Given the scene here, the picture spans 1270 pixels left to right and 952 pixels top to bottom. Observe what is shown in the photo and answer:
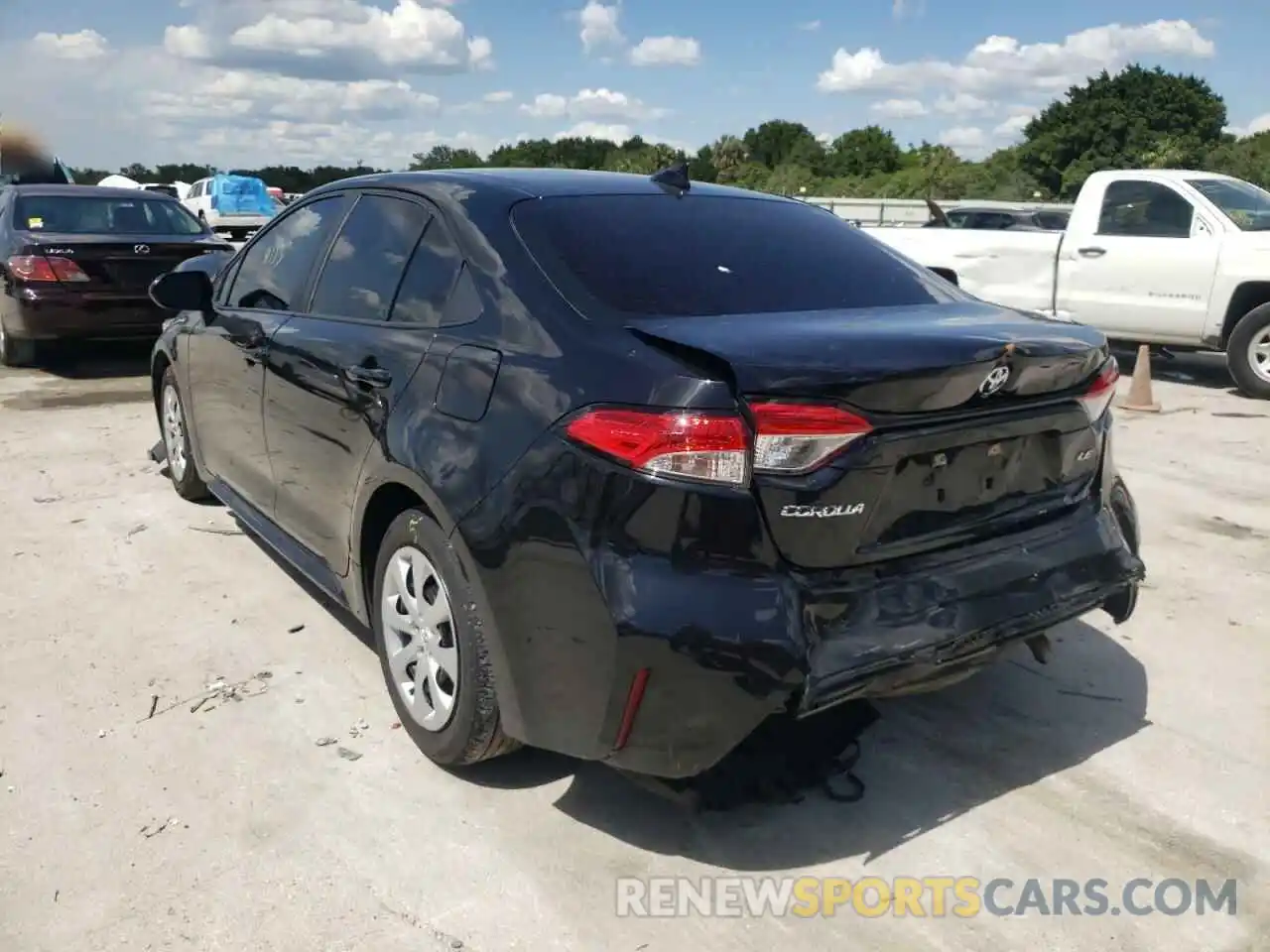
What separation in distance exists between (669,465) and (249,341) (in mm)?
2477

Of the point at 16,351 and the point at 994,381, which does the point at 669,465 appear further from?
the point at 16,351

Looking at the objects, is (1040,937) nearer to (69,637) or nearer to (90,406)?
(69,637)

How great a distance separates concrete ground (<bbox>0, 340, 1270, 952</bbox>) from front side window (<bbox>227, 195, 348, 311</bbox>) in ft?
3.99

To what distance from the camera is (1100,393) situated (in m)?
3.16

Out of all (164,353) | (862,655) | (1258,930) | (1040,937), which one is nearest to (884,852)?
(1040,937)

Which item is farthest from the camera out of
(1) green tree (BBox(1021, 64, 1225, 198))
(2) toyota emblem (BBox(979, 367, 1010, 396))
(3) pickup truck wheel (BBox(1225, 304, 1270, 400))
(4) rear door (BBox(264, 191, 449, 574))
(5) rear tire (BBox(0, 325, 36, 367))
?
(1) green tree (BBox(1021, 64, 1225, 198))

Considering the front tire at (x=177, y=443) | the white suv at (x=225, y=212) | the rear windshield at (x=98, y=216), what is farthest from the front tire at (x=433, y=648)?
the white suv at (x=225, y=212)

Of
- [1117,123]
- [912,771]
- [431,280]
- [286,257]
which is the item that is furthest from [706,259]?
[1117,123]

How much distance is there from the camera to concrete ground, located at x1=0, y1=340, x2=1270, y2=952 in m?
2.55

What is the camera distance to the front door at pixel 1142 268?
30.5 ft

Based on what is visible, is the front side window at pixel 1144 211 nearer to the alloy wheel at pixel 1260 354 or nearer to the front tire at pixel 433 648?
the alloy wheel at pixel 1260 354

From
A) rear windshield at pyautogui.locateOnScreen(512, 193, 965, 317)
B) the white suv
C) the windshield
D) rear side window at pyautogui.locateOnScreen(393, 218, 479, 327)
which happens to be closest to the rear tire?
rear side window at pyautogui.locateOnScreen(393, 218, 479, 327)

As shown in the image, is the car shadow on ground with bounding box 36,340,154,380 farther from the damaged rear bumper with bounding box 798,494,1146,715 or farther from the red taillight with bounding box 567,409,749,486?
the damaged rear bumper with bounding box 798,494,1146,715

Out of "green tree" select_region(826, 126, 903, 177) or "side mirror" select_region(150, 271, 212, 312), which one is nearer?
"side mirror" select_region(150, 271, 212, 312)
